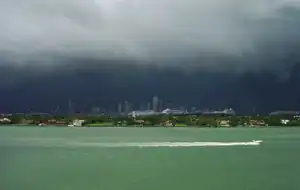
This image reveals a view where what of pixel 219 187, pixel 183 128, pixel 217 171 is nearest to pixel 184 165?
pixel 217 171

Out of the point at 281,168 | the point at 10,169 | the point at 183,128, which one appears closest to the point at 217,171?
the point at 281,168

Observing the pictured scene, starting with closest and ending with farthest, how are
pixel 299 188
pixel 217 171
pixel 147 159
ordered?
1. pixel 299 188
2. pixel 217 171
3. pixel 147 159

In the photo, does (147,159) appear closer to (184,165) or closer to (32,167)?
(184,165)

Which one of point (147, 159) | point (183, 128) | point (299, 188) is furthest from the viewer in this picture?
point (183, 128)

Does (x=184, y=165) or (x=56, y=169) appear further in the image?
(x=184, y=165)

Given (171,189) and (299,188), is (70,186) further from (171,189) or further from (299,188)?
(299,188)

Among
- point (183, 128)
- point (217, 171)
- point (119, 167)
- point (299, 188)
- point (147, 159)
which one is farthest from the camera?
point (183, 128)

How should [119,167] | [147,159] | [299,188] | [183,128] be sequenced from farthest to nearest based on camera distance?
[183,128] → [147,159] → [119,167] → [299,188]

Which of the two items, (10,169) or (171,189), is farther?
(10,169)
